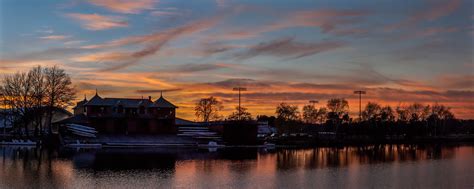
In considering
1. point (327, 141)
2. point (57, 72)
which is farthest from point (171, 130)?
point (327, 141)

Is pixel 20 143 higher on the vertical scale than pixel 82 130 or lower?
lower

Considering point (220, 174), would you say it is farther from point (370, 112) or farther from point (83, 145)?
point (370, 112)

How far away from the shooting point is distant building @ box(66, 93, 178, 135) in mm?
99812

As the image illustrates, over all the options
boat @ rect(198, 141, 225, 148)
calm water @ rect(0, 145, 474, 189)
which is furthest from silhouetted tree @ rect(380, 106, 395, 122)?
calm water @ rect(0, 145, 474, 189)

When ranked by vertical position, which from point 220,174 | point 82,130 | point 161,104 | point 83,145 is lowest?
point 220,174

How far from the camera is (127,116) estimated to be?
101188mm

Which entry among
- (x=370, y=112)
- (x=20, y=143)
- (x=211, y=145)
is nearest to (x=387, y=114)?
(x=370, y=112)

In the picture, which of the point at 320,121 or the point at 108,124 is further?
the point at 320,121

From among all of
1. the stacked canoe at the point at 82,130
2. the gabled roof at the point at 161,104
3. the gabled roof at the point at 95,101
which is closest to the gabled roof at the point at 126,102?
the gabled roof at the point at 95,101

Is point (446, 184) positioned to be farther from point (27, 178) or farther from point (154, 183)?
point (27, 178)

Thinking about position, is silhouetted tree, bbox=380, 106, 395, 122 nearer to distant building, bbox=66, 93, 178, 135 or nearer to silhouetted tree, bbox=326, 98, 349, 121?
silhouetted tree, bbox=326, 98, 349, 121

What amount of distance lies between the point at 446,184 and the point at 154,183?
22.7m

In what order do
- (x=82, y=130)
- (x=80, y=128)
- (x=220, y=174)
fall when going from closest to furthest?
(x=220, y=174), (x=82, y=130), (x=80, y=128)

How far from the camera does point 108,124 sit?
329ft
